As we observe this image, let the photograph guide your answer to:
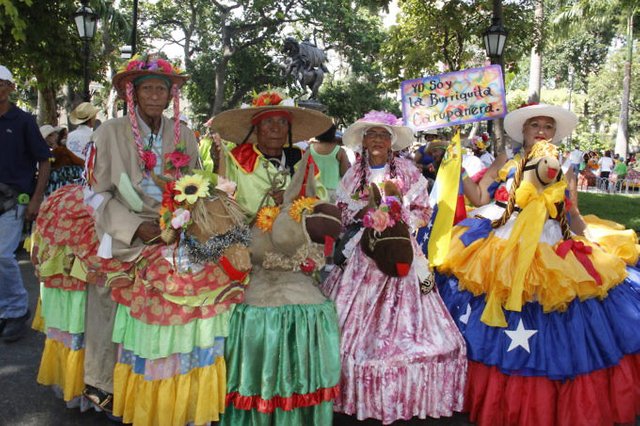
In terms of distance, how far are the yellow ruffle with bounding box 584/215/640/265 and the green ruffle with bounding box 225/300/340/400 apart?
85.6 inches

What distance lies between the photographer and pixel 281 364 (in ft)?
9.25

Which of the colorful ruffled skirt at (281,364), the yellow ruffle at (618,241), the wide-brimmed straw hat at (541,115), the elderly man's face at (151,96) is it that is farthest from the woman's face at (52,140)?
the yellow ruffle at (618,241)

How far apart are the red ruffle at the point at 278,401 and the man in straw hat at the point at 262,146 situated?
109cm

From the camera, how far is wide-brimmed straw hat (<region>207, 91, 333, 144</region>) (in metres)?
3.51

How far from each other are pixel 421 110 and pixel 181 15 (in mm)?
26607

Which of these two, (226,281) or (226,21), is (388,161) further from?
(226,21)

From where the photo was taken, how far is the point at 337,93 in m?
31.0

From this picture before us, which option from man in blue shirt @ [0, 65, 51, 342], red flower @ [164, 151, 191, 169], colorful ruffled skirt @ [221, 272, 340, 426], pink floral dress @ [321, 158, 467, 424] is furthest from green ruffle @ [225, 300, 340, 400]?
man in blue shirt @ [0, 65, 51, 342]

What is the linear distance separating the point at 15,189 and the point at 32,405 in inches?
74.5

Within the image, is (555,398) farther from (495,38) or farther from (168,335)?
(495,38)

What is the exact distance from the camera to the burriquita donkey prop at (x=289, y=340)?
282 cm

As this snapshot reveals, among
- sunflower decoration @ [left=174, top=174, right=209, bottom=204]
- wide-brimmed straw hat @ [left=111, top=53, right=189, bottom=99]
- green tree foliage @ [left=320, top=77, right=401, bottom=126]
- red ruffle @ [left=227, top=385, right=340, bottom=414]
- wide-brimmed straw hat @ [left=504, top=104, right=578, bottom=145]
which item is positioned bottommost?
red ruffle @ [left=227, top=385, right=340, bottom=414]

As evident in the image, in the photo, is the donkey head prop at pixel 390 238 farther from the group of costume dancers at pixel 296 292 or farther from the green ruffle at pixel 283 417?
the green ruffle at pixel 283 417

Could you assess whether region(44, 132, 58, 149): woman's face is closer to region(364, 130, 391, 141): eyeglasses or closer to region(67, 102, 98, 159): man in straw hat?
region(67, 102, 98, 159): man in straw hat
